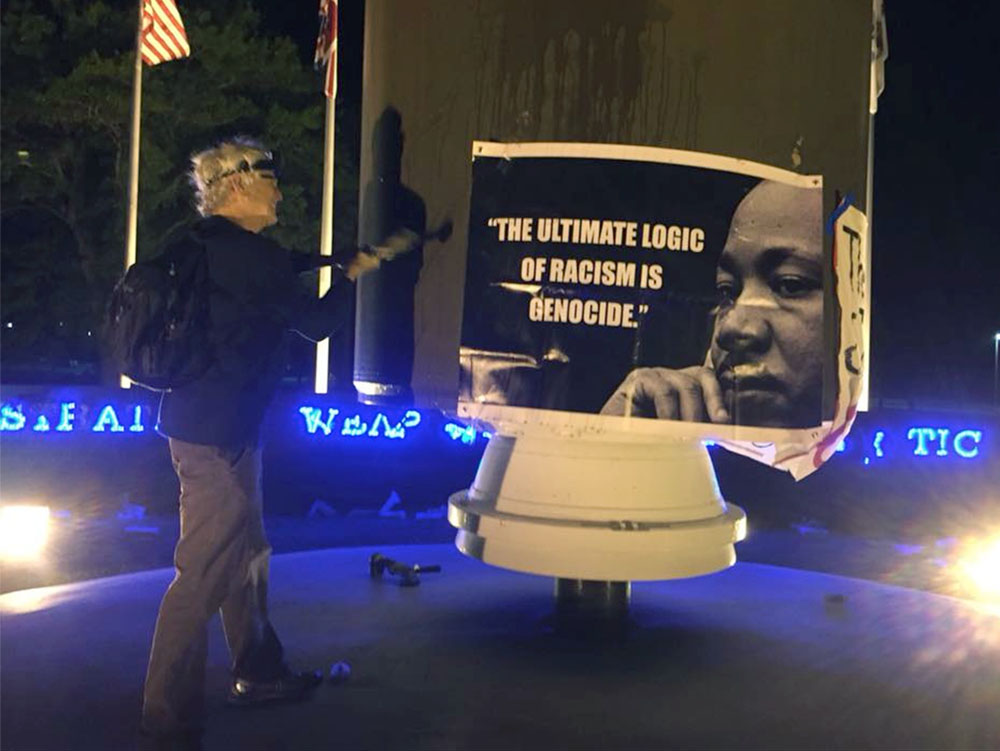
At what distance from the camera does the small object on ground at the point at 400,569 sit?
547cm

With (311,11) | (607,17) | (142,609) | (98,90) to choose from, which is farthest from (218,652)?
(311,11)

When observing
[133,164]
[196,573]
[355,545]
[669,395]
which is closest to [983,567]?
[355,545]

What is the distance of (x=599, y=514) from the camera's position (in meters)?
4.04

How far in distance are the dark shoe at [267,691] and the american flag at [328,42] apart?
34.0 feet

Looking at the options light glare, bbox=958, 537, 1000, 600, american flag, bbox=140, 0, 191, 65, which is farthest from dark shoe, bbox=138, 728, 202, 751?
american flag, bbox=140, 0, 191, 65

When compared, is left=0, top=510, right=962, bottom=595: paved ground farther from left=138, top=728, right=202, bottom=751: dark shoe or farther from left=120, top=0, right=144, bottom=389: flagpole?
left=138, top=728, right=202, bottom=751: dark shoe

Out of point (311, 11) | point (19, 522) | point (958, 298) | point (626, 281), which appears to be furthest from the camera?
point (958, 298)

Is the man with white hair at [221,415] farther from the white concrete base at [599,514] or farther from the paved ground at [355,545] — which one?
the paved ground at [355,545]

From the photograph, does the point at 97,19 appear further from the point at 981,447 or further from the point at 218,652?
the point at 218,652

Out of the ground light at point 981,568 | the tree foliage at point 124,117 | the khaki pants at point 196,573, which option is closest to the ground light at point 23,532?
the khaki pants at point 196,573

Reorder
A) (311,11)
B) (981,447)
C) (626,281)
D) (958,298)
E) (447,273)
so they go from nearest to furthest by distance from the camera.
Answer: (626,281) → (447,273) → (981,447) → (311,11) → (958,298)

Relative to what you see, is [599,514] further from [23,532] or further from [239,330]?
[23,532]

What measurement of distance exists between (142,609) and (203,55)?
17.2m

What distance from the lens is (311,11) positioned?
83.3ft
